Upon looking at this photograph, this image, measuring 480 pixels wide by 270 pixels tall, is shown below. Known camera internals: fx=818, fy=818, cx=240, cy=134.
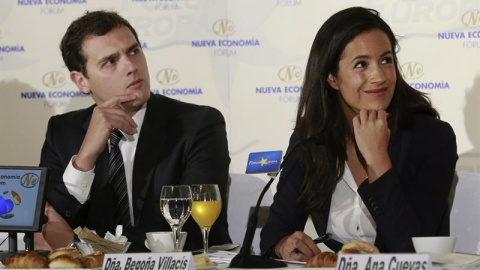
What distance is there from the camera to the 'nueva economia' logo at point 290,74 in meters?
5.19

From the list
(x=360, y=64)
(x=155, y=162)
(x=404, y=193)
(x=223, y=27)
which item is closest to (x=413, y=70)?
(x=223, y=27)

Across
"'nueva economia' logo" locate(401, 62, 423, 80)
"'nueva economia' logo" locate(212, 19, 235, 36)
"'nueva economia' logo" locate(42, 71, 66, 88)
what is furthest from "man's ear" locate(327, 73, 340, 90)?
"'nueva economia' logo" locate(42, 71, 66, 88)

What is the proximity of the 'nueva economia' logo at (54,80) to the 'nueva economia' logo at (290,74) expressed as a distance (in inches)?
58.4

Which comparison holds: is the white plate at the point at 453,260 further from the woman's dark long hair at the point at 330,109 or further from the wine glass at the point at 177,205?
the woman's dark long hair at the point at 330,109

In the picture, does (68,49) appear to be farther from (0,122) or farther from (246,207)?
(0,122)

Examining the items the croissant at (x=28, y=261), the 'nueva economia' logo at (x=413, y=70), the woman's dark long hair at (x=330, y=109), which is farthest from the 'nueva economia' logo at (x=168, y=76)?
the croissant at (x=28, y=261)

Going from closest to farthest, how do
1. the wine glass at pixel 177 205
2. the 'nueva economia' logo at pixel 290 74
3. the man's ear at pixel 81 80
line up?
the wine glass at pixel 177 205, the man's ear at pixel 81 80, the 'nueva economia' logo at pixel 290 74

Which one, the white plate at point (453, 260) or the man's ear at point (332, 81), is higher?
the man's ear at point (332, 81)

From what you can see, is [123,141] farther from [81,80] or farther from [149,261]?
[149,261]

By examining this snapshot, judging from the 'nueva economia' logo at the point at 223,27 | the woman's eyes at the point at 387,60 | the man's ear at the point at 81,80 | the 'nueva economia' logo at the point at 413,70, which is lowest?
the man's ear at the point at 81,80

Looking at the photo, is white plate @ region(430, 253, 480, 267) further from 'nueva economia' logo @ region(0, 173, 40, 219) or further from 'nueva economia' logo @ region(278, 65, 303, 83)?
'nueva economia' logo @ region(278, 65, 303, 83)

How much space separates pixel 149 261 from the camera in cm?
202

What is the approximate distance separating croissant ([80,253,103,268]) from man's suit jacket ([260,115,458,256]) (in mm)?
699

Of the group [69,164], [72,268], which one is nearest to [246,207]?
[69,164]
